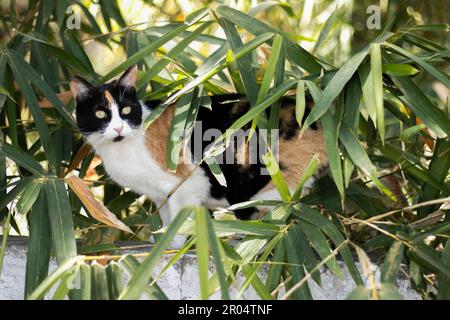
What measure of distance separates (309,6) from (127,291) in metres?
2.17

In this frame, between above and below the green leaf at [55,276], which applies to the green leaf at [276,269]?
above

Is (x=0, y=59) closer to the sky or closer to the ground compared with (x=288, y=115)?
closer to the sky

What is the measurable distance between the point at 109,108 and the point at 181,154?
27cm

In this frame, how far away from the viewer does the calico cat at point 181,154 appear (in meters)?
2.52

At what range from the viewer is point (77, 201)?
3016 mm

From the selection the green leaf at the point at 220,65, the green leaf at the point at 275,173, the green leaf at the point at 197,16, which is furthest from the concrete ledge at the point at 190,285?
the green leaf at the point at 197,16

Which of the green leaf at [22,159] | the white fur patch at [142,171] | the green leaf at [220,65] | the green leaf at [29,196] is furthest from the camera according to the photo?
the white fur patch at [142,171]

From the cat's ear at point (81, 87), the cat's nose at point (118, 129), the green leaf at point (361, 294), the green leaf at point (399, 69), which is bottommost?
the green leaf at point (361, 294)

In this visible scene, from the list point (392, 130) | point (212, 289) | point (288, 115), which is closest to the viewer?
point (212, 289)

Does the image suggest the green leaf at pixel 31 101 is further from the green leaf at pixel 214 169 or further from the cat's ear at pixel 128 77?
the green leaf at pixel 214 169

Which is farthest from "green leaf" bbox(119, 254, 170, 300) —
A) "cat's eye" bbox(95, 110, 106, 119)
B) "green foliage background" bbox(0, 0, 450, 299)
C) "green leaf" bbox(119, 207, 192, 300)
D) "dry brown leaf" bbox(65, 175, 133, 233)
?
"cat's eye" bbox(95, 110, 106, 119)

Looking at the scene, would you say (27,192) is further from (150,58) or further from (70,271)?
(150,58)

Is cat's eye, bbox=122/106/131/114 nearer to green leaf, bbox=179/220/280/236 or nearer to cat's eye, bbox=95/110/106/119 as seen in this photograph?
cat's eye, bbox=95/110/106/119
